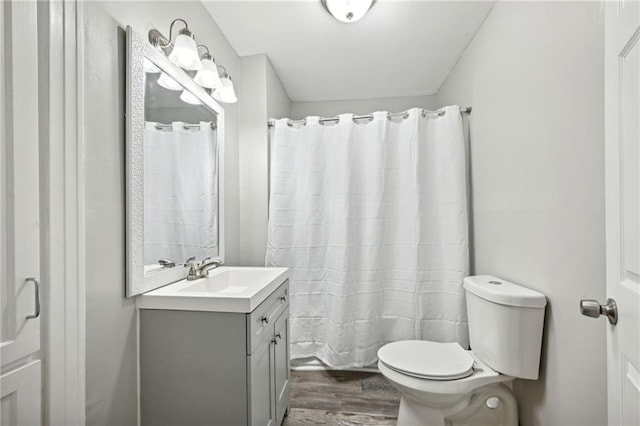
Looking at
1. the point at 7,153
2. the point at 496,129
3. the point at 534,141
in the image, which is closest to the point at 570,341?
the point at 534,141

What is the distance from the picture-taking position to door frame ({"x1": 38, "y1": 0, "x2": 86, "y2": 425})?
85 cm

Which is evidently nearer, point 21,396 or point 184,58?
point 21,396

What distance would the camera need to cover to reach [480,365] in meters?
1.47

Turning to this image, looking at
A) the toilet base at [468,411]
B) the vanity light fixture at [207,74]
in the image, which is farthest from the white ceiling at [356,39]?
the toilet base at [468,411]

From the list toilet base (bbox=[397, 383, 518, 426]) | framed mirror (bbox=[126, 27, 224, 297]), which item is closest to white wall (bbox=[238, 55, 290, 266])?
framed mirror (bbox=[126, 27, 224, 297])

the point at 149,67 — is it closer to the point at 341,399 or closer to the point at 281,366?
the point at 281,366

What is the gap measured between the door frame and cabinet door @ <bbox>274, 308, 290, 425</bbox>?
775 mm

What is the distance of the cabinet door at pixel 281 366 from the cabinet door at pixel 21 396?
34.4 inches

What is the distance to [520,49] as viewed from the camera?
1480 millimetres

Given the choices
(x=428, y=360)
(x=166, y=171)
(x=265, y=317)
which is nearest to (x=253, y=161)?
(x=166, y=171)

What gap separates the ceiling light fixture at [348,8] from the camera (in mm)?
1663

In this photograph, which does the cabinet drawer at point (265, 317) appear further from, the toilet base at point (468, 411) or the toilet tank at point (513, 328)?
the toilet tank at point (513, 328)

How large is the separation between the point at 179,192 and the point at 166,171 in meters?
0.14

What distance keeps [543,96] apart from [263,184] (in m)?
1.71
